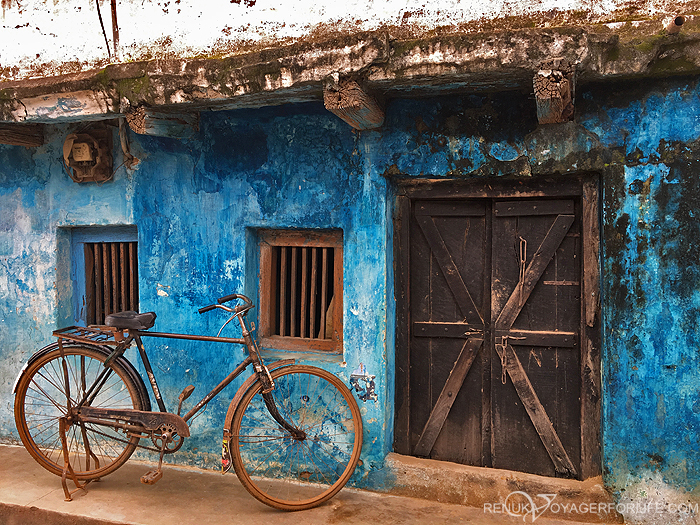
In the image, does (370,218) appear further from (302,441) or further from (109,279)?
(109,279)

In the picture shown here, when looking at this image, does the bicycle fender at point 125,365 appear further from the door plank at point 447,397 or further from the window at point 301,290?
the door plank at point 447,397

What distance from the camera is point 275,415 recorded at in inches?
164

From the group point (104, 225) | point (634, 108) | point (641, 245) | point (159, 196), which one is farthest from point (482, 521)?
point (104, 225)

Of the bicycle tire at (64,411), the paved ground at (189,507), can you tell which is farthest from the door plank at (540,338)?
the bicycle tire at (64,411)

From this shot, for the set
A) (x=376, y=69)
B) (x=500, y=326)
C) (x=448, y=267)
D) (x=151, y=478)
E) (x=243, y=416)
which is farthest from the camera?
(x=243, y=416)

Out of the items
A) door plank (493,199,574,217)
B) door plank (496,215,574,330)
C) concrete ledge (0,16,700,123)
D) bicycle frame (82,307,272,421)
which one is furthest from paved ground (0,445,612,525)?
concrete ledge (0,16,700,123)

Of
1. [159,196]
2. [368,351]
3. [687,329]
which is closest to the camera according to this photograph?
[687,329]

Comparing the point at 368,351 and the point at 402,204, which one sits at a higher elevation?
the point at 402,204

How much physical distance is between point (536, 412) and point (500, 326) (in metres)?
0.68

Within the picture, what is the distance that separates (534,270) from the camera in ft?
14.0

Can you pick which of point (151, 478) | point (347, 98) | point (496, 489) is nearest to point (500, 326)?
point (496, 489)

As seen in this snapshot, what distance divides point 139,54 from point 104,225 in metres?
1.63

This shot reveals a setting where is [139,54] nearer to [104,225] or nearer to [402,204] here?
[104,225]

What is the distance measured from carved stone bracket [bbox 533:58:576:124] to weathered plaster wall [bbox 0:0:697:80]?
1.68 ft
